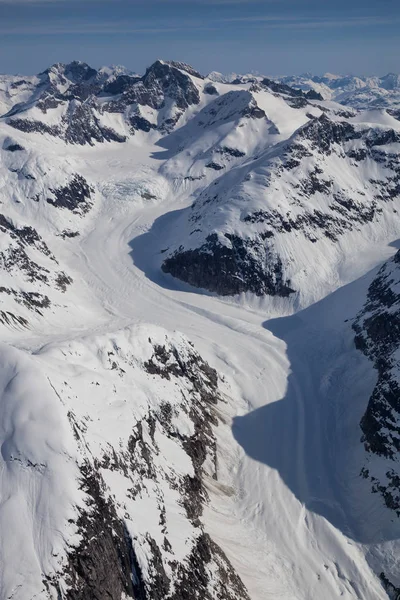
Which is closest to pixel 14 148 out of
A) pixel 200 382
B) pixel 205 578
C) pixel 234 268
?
pixel 234 268

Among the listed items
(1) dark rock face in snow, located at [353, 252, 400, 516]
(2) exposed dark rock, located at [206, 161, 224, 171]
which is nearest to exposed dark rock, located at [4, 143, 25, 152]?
(2) exposed dark rock, located at [206, 161, 224, 171]

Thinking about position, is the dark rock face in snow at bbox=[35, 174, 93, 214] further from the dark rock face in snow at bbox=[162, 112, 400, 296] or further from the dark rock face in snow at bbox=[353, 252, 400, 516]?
the dark rock face in snow at bbox=[353, 252, 400, 516]

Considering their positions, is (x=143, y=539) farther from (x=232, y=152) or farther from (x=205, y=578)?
(x=232, y=152)

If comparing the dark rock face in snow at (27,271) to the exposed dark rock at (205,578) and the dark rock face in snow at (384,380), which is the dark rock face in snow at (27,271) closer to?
the exposed dark rock at (205,578)

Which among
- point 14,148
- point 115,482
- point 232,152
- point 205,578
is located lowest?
point 205,578

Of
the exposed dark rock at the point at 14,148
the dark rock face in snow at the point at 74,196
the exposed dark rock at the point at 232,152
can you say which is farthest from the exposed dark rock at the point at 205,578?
the exposed dark rock at the point at 232,152

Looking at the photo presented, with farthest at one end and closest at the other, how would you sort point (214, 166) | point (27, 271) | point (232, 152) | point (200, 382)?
point (232, 152)
point (214, 166)
point (27, 271)
point (200, 382)

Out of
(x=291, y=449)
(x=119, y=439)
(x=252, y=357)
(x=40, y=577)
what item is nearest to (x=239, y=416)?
(x=291, y=449)

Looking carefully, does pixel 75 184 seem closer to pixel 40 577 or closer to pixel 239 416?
pixel 239 416
